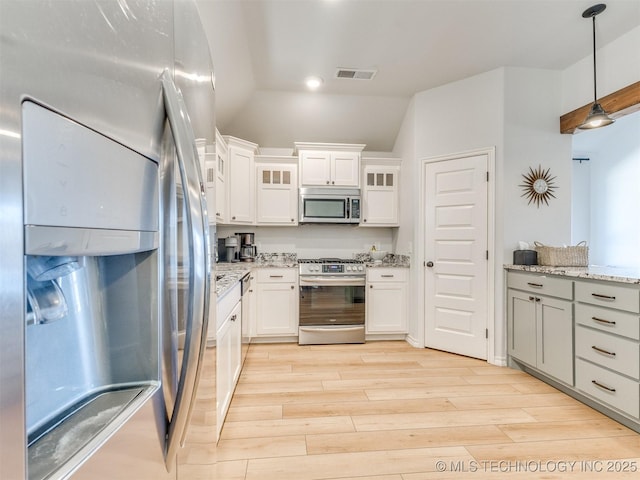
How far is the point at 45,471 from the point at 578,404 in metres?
3.03

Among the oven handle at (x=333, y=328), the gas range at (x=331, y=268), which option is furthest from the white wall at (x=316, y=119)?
the oven handle at (x=333, y=328)

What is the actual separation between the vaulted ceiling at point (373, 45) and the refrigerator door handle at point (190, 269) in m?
2.02

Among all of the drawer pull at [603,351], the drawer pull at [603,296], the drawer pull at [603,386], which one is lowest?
the drawer pull at [603,386]

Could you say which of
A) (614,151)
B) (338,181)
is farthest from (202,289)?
(614,151)

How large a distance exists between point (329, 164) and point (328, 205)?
513 millimetres

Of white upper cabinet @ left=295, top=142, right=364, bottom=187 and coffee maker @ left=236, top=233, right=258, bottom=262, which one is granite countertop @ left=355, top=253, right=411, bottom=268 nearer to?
white upper cabinet @ left=295, top=142, right=364, bottom=187

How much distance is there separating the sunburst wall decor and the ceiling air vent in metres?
1.83

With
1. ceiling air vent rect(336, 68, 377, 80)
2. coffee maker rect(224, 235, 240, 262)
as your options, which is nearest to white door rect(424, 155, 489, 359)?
ceiling air vent rect(336, 68, 377, 80)

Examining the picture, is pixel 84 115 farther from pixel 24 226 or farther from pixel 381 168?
pixel 381 168

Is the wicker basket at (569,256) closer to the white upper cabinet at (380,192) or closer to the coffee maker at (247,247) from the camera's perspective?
the white upper cabinet at (380,192)

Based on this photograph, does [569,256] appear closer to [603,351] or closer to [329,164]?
[603,351]

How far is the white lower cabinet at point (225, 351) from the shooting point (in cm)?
166

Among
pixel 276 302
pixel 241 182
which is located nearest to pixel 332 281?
pixel 276 302

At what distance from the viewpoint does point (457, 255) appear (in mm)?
3186
